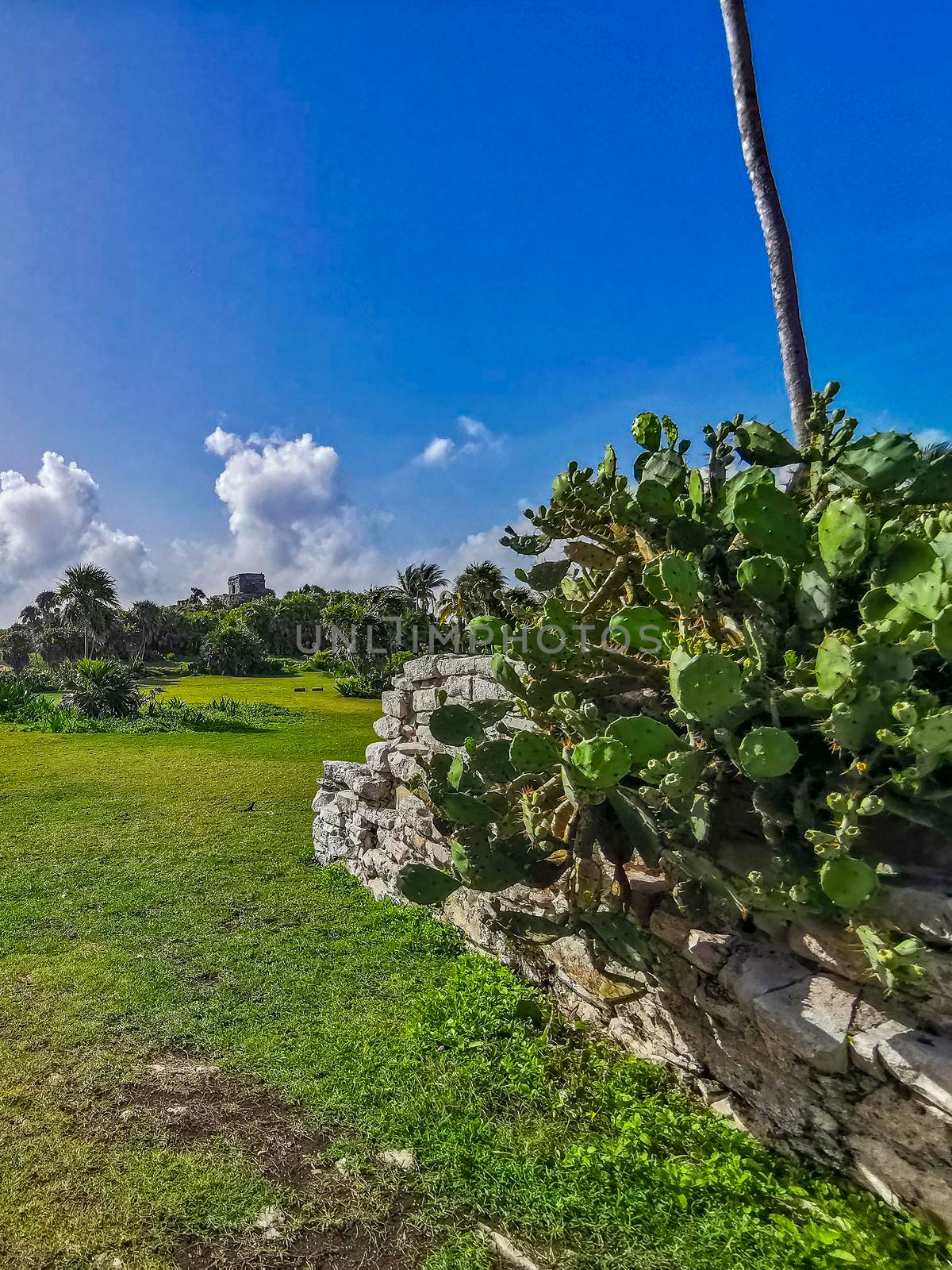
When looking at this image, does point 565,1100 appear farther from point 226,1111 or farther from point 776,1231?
point 226,1111

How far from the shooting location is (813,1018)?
2787 millimetres

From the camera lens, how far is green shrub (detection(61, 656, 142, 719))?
21.7 metres

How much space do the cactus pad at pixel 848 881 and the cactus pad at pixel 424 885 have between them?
232 centimetres

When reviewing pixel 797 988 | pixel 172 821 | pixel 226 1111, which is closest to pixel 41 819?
pixel 172 821

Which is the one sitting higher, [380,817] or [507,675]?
[507,675]

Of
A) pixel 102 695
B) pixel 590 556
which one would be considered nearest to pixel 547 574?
pixel 590 556

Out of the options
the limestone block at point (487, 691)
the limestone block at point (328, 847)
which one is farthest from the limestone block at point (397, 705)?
the limestone block at point (328, 847)

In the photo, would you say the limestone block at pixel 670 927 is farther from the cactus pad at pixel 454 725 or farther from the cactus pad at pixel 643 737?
the cactus pad at pixel 454 725

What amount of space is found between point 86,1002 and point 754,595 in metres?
5.20

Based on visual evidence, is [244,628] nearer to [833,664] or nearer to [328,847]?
[328,847]

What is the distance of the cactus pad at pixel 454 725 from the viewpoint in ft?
15.3

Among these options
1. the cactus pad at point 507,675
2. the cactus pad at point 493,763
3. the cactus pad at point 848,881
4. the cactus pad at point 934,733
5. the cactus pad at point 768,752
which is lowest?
the cactus pad at point 848,881

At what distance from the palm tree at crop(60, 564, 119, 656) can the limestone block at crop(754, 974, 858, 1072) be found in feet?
175

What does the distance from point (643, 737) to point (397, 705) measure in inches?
175
